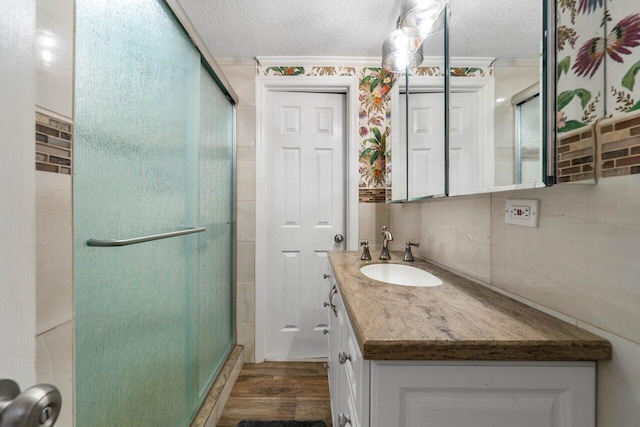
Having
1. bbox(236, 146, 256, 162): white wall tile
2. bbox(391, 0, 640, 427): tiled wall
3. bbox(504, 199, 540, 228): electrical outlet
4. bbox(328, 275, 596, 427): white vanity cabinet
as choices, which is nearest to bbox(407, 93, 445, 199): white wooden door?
bbox(504, 199, 540, 228): electrical outlet

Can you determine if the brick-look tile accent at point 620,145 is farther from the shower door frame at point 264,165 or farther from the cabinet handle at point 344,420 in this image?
the shower door frame at point 264,165

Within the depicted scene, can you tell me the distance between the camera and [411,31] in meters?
1.21

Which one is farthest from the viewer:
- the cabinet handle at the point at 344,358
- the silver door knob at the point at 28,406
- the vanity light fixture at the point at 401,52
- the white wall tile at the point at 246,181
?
the white wall tile at the point at 246,181

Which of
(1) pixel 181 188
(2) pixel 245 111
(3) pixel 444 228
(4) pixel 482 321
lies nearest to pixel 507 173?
(4) pixel 482 321

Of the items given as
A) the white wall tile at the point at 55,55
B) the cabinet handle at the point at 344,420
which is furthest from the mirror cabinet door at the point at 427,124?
the white wall tile at the point at 55,55

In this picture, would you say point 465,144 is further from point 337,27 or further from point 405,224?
point 337,27

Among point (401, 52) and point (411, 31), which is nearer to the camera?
point (411, 31)

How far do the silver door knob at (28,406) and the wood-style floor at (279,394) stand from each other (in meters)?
1.40

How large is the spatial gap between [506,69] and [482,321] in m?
0.70

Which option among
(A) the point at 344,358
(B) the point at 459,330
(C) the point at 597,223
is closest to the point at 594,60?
(C) the point at 597,223

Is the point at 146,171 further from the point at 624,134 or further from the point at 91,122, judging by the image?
the point at 624,134

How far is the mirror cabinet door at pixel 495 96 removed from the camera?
0.68 meters

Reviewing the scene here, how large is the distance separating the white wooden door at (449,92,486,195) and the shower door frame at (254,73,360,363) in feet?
2.89

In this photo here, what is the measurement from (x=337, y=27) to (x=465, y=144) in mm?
1103
